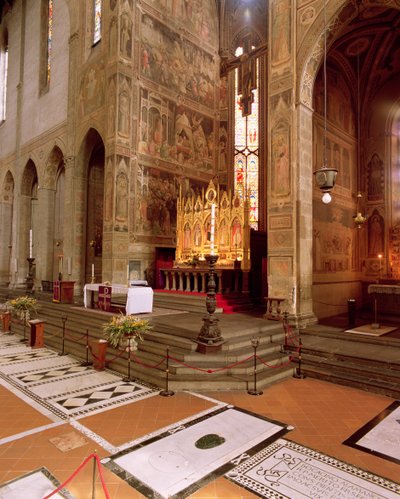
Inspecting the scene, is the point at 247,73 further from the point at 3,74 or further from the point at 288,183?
the point at 3,74

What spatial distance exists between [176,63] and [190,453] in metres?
17.6

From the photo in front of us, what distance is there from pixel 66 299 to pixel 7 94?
19.2 metres

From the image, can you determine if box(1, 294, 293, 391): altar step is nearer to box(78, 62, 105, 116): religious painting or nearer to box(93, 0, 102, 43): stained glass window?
box(78, 62, 105, 116): religious painting

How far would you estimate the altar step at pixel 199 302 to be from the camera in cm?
1219

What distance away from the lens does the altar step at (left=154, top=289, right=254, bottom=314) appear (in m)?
12.2

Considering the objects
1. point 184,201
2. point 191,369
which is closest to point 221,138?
point 184,201

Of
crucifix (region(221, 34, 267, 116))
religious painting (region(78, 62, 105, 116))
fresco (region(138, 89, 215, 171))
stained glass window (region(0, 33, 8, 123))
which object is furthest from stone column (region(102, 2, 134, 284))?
stained glass window (region(0, 33, 8, 123))

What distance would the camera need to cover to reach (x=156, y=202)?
53.9 feet

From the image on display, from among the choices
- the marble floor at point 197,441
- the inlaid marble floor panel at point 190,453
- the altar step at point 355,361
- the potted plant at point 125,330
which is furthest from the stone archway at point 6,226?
the inlaid marble floor panel at point 190,453

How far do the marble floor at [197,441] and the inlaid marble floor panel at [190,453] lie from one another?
0.04 ft

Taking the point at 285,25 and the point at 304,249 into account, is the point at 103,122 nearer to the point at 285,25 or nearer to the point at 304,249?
the point at 285,25

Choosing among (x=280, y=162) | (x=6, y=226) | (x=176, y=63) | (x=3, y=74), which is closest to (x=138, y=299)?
(x=280, y=162)

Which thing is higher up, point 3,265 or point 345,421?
point 3,265

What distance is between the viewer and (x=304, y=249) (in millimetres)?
10164
